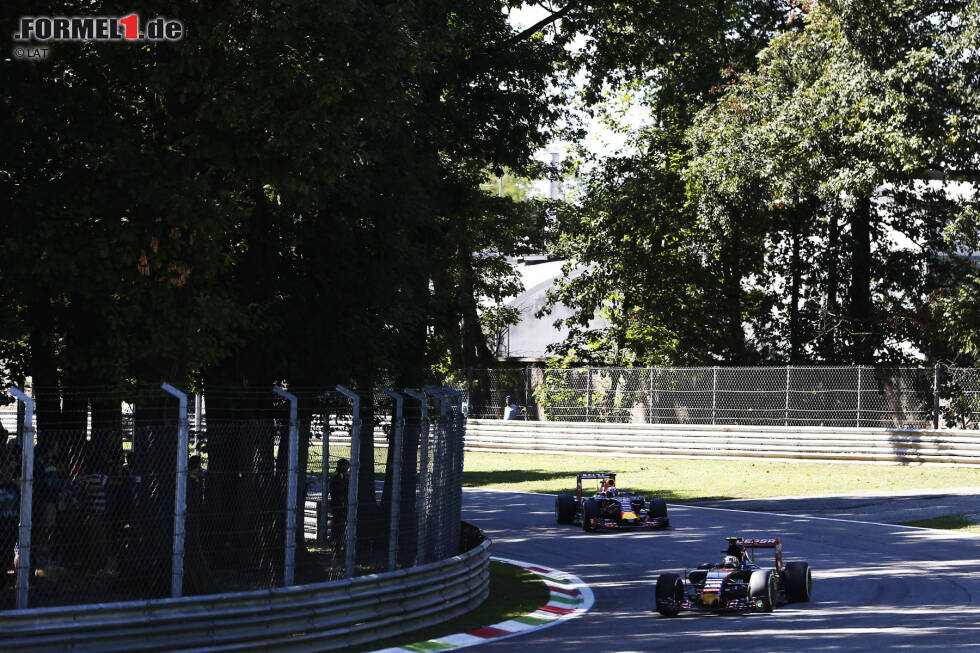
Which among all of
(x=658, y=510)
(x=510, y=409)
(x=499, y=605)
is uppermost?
(x=510, y=409)

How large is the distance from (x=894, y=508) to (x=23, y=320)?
16.4m

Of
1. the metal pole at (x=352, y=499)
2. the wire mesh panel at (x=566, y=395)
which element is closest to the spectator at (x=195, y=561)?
the metal pole at (x=352, y=499)

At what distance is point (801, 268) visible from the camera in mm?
38250

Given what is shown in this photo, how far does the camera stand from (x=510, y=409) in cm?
3994

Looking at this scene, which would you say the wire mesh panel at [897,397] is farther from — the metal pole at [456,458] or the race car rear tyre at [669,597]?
the race car rear tyre at [669,597]

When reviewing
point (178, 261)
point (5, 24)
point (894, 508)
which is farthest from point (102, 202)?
point (894, 508)

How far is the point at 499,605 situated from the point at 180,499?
4.75 m

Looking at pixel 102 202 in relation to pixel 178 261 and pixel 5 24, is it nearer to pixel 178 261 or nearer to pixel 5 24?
pixel 178 261

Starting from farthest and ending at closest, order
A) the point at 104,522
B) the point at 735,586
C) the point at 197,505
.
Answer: the point at 735,586 < the point at 197,505 < the point at 104,522

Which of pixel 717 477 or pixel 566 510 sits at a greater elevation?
pixel 717 477

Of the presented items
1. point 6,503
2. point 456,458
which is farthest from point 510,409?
point 6,503

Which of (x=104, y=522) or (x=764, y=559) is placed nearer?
(x=104, y=522)

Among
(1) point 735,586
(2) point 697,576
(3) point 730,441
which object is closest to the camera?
(1) point 735,586

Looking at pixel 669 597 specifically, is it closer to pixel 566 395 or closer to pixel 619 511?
pixel 619 511
